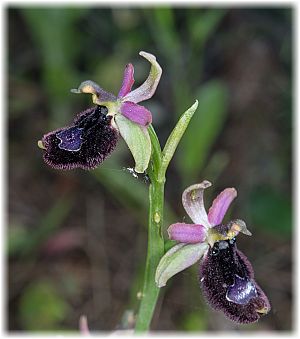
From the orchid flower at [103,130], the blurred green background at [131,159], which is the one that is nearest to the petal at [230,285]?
the orchid flower at [103,130]

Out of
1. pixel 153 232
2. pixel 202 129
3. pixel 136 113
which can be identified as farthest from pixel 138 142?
pixel 202 129

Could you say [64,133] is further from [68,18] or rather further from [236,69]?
[236,69]

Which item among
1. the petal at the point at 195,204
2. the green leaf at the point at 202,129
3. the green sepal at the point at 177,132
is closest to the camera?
the green sepal at the point at 177,132

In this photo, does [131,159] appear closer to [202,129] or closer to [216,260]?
[202,129]

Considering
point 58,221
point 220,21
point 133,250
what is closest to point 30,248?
point 58,221

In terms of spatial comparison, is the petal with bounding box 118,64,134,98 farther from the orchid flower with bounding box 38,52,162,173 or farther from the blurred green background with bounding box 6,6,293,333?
the blurred green background with bounding box 6,6,293,333

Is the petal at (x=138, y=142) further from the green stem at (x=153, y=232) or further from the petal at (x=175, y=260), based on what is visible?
the petal at (x=175, y=260)
